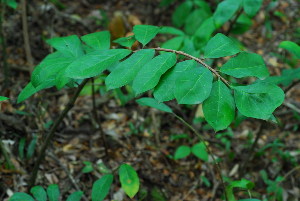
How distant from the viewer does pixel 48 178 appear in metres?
2.42

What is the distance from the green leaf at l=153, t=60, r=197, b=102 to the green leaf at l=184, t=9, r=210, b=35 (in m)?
1.90

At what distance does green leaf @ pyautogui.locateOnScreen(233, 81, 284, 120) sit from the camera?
1299mm

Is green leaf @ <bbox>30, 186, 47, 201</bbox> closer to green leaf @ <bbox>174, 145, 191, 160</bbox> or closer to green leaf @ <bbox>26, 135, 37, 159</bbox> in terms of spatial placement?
green leaf @ <bbox>26, 135, 37, 159</bbox>

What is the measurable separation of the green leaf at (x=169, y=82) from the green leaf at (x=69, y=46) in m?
0.51

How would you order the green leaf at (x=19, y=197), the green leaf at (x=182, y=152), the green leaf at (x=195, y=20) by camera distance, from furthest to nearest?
the green leaf at (x=195, y=20), the green leaf at (x=182, y=152), the green leaf at (x=19, y=197)

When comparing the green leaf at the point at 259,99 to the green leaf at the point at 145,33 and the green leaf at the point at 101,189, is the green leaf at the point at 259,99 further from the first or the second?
the green leaf at the point at 101,189

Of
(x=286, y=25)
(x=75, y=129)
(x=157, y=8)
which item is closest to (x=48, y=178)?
(x=75, y=129)

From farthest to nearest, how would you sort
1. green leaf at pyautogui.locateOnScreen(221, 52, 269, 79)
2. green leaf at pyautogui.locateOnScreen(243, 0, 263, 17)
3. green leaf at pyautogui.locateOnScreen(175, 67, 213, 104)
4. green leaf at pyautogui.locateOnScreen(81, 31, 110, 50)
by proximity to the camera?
green leaf at pyautogui.locateOnScreen(243, 0, 263, 17) < green leaf at pyautogui.locateOnScreen(81, 31, 110, 50) < green leaf at pyautogui.locateOnScreen(221, 52, 269, 79) < green leaf at pyautogui.locateOnScreen(175, 67, 213, 104)

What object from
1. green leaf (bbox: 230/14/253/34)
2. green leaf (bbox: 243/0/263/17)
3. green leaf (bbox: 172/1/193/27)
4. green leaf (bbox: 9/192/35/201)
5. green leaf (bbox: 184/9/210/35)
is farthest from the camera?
green leaf (bbox: 172/1/193/27)

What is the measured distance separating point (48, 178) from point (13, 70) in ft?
3.79

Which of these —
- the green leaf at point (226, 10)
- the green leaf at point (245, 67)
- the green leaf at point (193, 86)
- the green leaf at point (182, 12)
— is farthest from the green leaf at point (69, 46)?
the green leaf at point (182, 12)

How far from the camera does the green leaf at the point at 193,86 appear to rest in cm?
130

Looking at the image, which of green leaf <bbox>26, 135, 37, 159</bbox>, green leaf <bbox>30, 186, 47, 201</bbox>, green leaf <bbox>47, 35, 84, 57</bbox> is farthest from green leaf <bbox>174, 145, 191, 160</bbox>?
green leaf <bbox>47, 35, 84, 57</bbox>

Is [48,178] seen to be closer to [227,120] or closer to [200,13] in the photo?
[227,120]
